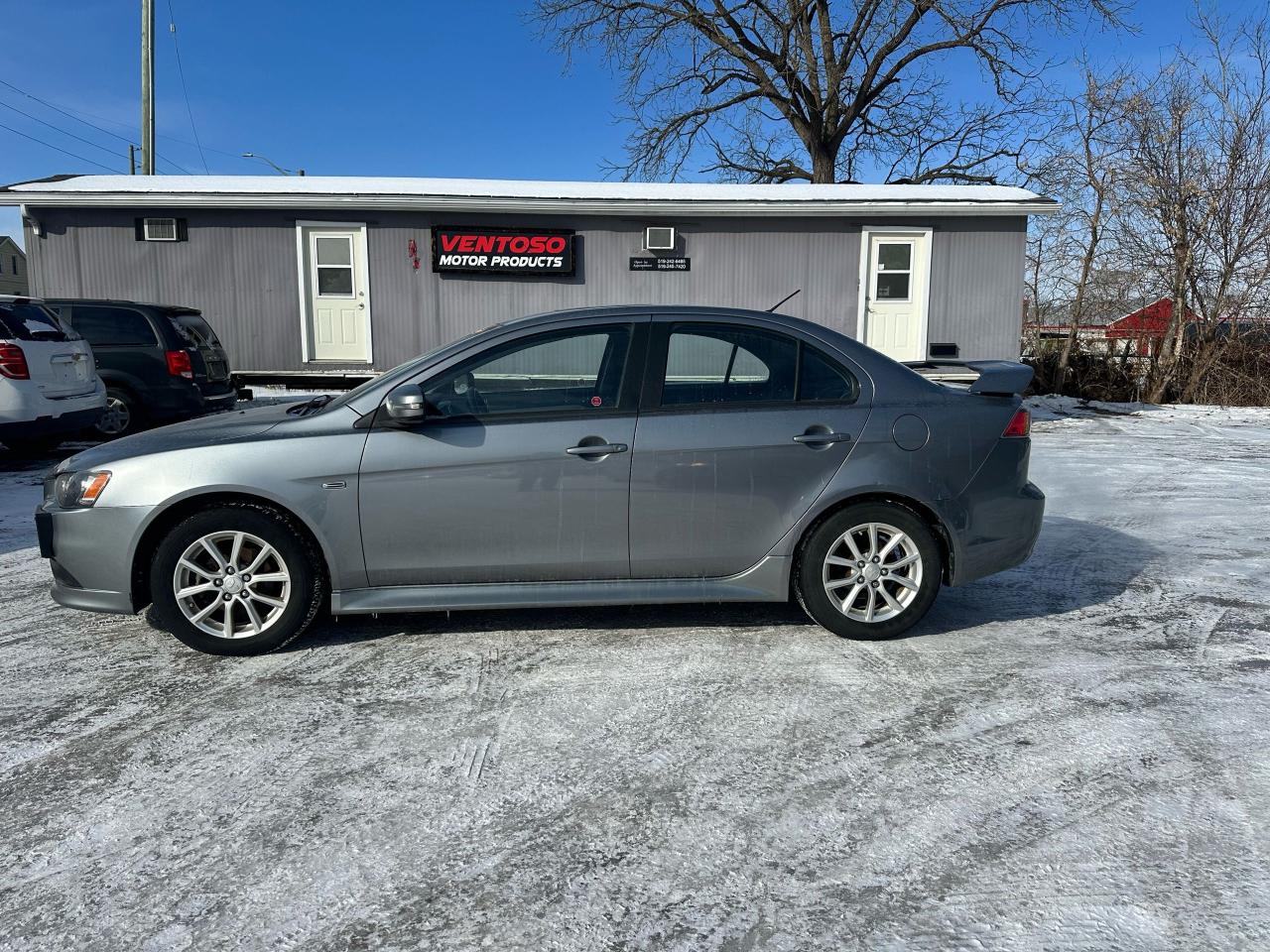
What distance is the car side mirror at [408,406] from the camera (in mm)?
3705

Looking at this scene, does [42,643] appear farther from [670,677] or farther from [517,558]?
[670,677]

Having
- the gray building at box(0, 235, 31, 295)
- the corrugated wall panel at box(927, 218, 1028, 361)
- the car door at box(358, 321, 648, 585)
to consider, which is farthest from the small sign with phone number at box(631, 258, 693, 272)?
the gray building at box(0, 235, 31, 295)

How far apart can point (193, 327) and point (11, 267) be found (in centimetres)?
5725

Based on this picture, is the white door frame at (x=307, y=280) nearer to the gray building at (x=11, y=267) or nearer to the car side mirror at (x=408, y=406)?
the car side mirror at (x=408, y=406)

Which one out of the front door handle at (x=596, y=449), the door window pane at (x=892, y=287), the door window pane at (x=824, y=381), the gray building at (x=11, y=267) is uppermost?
the gray building at (x=11, y=267)

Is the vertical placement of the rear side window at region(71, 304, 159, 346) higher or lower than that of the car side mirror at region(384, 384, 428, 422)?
higher

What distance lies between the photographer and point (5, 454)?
9445mm

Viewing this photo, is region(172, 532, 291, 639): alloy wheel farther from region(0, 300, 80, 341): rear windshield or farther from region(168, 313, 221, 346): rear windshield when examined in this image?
region(168, 313, 221, 346): rear windshield

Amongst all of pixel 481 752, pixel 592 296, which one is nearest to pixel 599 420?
pixel 481 752

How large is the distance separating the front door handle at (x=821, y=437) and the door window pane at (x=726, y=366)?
21 centimetres

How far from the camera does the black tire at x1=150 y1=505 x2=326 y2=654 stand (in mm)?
3730

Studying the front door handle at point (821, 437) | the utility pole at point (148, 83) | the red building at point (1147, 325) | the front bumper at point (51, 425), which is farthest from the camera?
the utility pole at point (148, 83)

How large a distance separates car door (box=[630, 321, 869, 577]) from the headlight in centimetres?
226

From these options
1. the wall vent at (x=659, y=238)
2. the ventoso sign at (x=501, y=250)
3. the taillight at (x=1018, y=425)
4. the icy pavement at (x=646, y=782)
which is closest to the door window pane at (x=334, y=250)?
the ventoso sign at (x=501, y=250)
